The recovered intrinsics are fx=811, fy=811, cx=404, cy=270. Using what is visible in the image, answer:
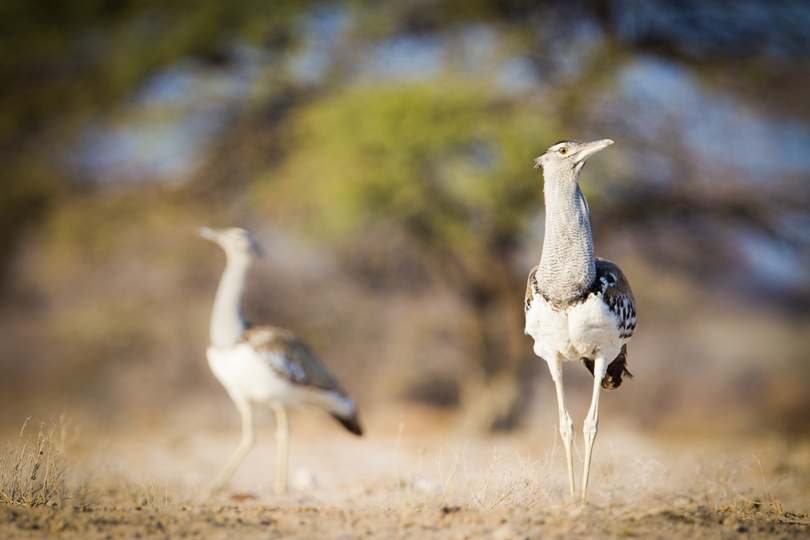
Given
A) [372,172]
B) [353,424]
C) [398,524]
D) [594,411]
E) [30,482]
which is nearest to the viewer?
[398,524]

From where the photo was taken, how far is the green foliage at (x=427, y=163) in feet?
31.7

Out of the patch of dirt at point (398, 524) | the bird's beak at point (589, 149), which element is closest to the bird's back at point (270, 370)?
the patch of dirt at point (398, 524)

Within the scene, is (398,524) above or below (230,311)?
below

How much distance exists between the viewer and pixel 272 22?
35.7 feet

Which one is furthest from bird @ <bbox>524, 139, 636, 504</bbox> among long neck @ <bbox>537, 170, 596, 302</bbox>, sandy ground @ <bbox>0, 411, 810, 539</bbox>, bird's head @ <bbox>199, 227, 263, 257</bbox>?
bird's head @ <bbox>199, 227, 263, 257</bbox>

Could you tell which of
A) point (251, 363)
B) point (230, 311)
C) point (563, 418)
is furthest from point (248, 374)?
point (563, 418)

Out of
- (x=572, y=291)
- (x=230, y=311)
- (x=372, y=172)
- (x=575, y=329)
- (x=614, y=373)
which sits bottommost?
(x=614, y=373)

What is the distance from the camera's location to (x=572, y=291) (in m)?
4.16

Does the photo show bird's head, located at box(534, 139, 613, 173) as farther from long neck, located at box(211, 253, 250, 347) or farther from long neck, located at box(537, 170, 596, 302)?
long neck, located at box(211, 253, 250, 347)

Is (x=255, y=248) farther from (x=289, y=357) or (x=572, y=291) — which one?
(x=572, y=291)

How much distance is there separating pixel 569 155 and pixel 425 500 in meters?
1.98

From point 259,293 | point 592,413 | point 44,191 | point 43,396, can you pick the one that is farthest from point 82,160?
point 592,413

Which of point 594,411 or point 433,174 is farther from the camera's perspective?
point 433,174

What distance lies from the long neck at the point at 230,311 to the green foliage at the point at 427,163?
3.11m
